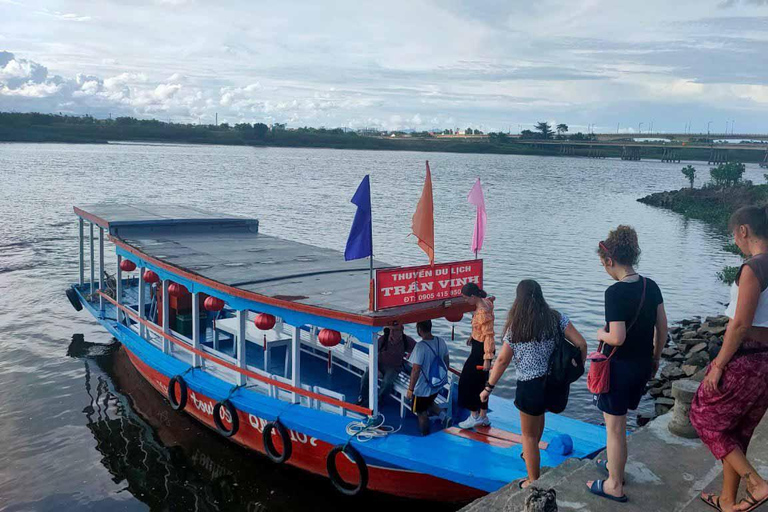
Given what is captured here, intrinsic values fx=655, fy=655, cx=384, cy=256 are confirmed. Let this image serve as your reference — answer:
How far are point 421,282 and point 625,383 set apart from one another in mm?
3237

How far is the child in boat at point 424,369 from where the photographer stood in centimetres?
755

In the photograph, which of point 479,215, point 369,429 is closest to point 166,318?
point 369,429

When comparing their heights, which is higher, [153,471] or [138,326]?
[138,326]

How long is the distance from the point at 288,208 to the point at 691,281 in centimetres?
2798

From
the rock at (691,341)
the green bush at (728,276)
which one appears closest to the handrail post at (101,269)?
the rock at (691,341)

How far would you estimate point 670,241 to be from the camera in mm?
33969

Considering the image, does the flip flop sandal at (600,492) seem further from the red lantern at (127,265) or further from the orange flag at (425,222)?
the red lantern at (127,265)

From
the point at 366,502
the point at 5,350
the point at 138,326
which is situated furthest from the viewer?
the point at 5,350

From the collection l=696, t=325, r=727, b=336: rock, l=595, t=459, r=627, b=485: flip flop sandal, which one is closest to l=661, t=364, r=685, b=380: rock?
l=696, t=325, r=727, b=336: rock

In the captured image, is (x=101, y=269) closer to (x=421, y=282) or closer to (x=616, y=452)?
(x=421, y=282)

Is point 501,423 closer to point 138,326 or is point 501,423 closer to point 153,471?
point 153,471

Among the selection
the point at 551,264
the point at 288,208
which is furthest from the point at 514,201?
the point at 551,264

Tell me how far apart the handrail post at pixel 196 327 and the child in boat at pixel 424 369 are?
3.59 metres

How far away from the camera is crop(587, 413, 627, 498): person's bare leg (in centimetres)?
488
